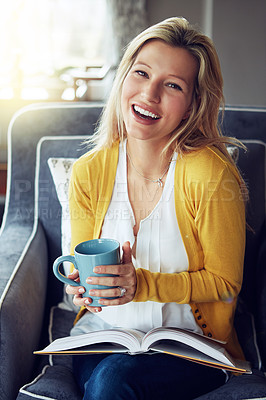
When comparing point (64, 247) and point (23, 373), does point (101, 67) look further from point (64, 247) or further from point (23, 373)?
point (23, 373)

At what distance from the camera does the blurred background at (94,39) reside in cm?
398

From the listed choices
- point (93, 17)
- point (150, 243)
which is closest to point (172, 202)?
point (150, 243)

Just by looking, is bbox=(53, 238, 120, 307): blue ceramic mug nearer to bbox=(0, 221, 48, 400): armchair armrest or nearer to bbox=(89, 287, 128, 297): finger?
bbox=(89, 287, 128, 297): finger

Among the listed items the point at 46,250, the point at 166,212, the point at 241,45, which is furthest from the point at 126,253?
the point at 241,45

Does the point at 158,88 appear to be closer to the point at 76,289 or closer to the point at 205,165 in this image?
the point at 205,165

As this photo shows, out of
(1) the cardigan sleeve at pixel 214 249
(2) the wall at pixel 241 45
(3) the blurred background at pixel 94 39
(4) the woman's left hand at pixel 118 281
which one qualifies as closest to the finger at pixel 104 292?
(4) the woman's left hand at pixel 118 281

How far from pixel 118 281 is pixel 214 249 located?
0.26 m

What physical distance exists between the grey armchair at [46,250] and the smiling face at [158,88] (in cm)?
41

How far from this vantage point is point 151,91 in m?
1.04

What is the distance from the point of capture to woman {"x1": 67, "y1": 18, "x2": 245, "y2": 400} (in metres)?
1.02

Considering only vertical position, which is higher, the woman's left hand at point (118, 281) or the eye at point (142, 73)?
the eye at point (142, 73)

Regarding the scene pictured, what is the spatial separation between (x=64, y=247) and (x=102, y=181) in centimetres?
32

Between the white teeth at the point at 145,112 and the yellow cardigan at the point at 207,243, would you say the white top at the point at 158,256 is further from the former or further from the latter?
the white teeth at the point at 145,112

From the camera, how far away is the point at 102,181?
1193 millimetres
